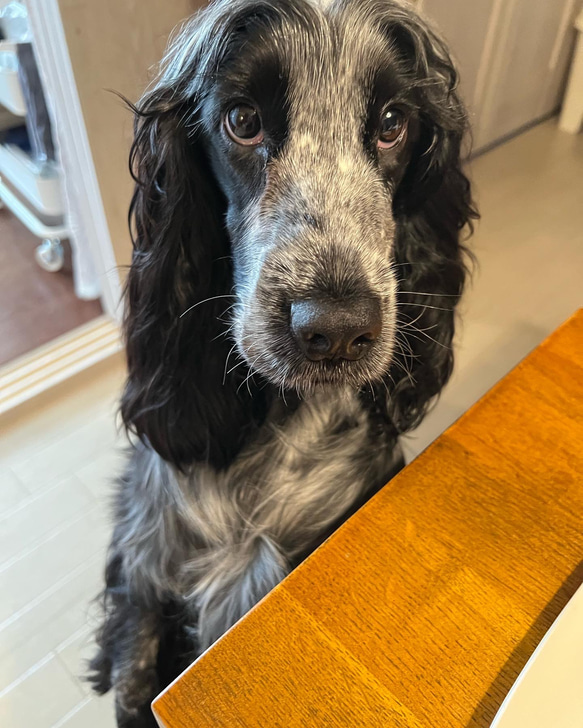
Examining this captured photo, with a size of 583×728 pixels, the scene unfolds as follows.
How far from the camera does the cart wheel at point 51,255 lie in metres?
2.05

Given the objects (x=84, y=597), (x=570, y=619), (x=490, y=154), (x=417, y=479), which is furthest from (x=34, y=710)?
(x=490, y=154)

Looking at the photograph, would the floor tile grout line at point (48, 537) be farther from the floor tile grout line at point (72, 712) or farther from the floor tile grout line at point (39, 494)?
the floor tile grout line at point (72, 712)

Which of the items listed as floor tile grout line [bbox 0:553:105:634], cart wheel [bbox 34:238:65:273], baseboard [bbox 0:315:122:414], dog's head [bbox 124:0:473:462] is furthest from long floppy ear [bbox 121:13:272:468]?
cart wheel [bbox 34:238:65:273]

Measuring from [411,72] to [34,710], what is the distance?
131 cm

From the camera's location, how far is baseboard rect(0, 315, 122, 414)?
1738mm

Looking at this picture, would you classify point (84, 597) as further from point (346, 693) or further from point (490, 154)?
point (490, 154)

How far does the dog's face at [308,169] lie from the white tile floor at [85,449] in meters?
0.91

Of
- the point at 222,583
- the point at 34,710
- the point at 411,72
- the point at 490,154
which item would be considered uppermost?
the point at 411,72

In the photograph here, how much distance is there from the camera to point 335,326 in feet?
2.16

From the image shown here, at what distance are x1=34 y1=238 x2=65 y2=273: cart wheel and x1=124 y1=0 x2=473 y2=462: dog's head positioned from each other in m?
1.28

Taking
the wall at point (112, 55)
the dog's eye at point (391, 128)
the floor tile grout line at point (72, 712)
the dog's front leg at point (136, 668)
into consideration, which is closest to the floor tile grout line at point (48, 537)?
the floor tile grout line at point (72, 712)

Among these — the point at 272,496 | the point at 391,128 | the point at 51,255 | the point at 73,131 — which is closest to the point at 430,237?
the point at 391,128

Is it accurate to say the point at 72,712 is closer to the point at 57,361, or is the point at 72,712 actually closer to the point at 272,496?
the point at 272,496

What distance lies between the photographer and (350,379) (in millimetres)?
729
